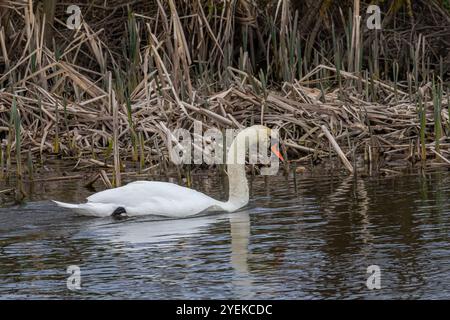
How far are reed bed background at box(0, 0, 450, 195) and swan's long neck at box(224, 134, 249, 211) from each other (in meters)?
1.15

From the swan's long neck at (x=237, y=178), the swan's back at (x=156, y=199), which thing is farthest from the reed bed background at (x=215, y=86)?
the swan's long neck at (x=237, y=178)

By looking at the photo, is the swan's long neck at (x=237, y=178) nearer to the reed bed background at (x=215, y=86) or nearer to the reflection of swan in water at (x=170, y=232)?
the reflection of swan in water at (x=170, y=232)

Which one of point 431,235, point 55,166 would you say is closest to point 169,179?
point 55,166

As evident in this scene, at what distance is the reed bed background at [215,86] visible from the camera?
39.6 ft

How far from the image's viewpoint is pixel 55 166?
1227cm

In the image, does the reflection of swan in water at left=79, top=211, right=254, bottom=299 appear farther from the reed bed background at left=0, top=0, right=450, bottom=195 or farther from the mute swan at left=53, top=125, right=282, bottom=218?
the reed bed background at left=0, top=0, right=450, bottom=195

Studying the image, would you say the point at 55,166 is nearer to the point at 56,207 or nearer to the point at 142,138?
the point at 142,138

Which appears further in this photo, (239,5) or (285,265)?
(239,5)

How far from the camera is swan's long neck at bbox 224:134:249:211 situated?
9.72 meters

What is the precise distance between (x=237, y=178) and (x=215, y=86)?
447 cm

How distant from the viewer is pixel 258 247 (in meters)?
7.87

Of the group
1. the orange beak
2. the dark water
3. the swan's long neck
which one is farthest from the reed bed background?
the dark water

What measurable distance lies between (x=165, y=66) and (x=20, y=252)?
6.33 m

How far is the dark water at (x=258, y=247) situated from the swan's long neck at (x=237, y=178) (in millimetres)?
111
